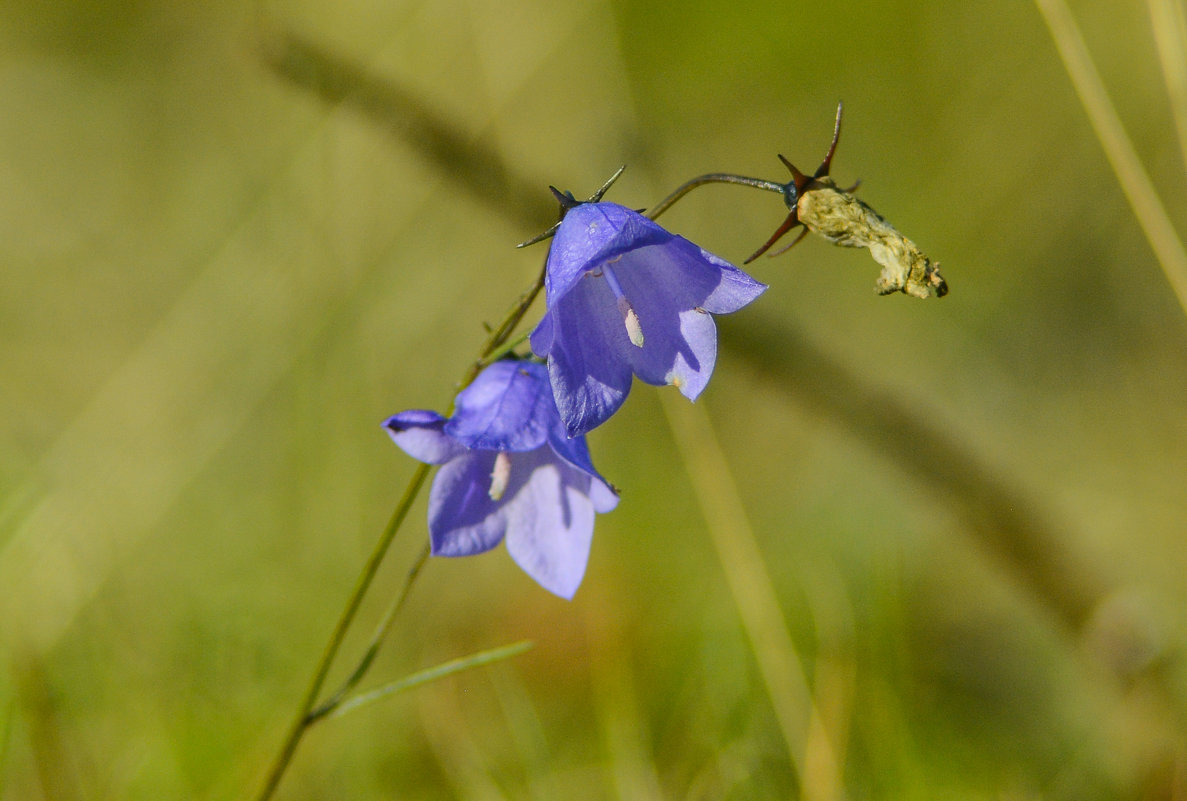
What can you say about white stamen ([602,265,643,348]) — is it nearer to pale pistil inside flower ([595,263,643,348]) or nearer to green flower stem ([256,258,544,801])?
pale pistil inside flower ([595,263,643,348])

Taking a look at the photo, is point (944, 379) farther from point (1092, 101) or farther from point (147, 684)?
point (147, 684)

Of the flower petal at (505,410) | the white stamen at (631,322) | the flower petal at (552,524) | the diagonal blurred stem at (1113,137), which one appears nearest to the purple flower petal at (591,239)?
the white stamen at (631,322)

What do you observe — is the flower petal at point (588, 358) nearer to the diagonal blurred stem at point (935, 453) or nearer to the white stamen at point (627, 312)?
the white stamen at point (627, 312)

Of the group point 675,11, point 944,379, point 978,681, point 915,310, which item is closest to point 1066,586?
point 978,681

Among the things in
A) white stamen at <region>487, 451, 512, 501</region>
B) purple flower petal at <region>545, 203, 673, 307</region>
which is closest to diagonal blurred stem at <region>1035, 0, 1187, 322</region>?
purple flower petal at <region>545, 203, 673, 307</region>

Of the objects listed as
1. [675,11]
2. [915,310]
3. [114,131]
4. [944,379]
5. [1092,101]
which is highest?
[114,131]

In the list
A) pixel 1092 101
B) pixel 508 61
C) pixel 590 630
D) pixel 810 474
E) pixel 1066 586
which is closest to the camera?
pixel 1092 101
